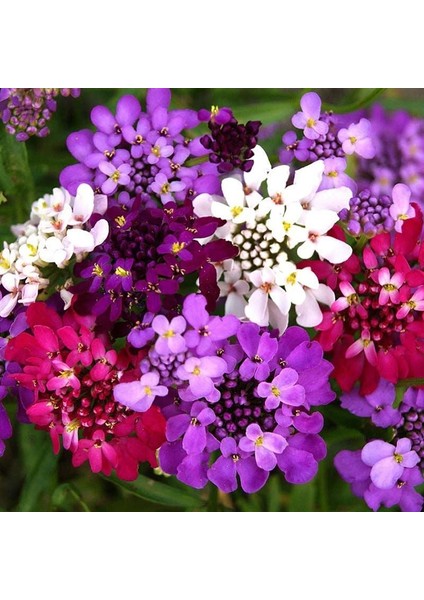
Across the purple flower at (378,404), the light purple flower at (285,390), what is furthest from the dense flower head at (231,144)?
the purple flower at (378,404)

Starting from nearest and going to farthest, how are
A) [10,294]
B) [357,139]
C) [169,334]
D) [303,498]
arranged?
[169,334]
[10,294]
[357,139]
[303,498]

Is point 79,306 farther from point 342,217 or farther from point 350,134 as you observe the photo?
point 350,134

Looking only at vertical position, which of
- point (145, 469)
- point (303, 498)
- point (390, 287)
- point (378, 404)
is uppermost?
point (390, 287)

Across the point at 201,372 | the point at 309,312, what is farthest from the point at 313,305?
the point at 201,372

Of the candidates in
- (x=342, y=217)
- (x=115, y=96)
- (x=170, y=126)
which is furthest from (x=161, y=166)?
(x=115, y=96)

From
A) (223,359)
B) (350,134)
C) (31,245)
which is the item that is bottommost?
(223,359)

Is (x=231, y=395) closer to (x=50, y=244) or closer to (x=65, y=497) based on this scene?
(x=50, y=244)
